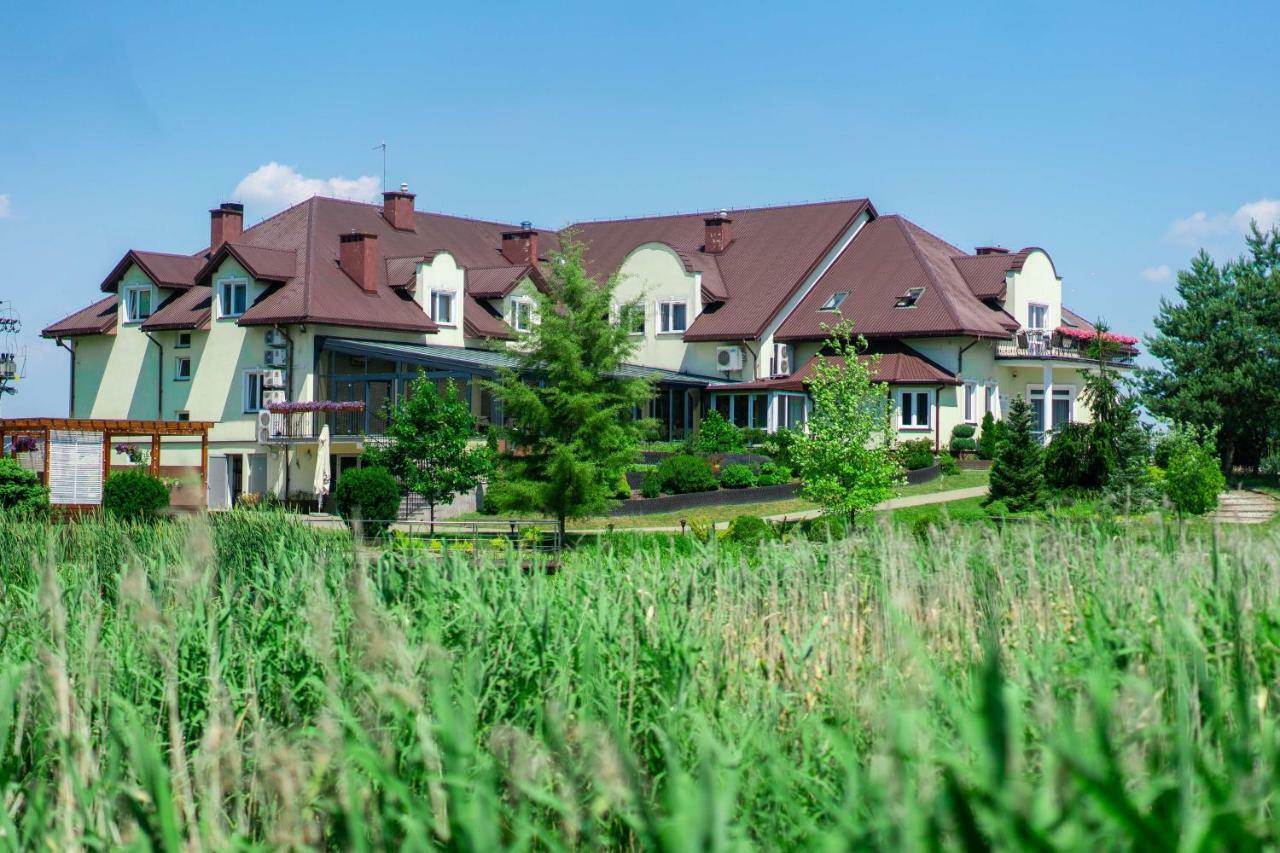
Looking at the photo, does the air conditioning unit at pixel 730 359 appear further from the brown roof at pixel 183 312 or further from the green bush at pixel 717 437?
the brown roof at pixel 183 312

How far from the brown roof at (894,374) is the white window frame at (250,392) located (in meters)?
12.8

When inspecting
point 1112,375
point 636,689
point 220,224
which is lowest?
point 636,689

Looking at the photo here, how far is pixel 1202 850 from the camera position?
2809 millimetres

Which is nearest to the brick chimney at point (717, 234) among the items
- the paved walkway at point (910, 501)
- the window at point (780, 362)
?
the window at point (780, 362)

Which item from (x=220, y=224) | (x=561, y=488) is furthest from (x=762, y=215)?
(x=561, y=488)

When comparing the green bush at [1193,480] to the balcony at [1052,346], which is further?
the balcony at [1052,346]

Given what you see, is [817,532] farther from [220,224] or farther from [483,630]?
[220,224]

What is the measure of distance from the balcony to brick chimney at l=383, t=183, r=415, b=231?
60.9ft

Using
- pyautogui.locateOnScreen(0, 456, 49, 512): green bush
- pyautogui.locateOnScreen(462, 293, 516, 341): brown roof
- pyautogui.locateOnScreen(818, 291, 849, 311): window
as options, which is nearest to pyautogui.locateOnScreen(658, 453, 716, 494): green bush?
pyautogui.locateOnScreen(462, 293, 516, 341): brown roof

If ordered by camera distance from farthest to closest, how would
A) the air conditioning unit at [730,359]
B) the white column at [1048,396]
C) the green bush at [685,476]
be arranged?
the white column at [1048,396], the air conditioning unit at [730,359], the green bush at [685,476]

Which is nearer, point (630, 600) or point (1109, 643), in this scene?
point (1109, 643)

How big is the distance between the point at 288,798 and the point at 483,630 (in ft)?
13.1

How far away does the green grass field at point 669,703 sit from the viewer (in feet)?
10.2

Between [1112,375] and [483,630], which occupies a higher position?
[1112,375]
